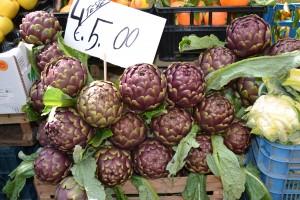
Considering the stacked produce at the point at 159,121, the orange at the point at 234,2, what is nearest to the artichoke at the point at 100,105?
the stacked produce at the point at 159,121

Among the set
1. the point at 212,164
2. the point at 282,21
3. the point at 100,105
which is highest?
the point at 282,21

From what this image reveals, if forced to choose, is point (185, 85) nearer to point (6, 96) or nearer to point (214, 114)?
point (214, 114)

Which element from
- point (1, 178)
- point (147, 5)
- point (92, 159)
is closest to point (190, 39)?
point (147, 5)

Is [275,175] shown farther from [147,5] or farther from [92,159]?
[147,5]

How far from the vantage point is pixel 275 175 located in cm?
122

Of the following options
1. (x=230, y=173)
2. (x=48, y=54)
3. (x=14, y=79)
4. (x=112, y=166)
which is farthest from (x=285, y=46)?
(x=14, y=79)

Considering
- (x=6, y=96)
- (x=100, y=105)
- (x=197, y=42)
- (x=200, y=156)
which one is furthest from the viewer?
(x=6, y=96)

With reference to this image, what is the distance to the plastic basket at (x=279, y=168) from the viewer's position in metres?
1.18


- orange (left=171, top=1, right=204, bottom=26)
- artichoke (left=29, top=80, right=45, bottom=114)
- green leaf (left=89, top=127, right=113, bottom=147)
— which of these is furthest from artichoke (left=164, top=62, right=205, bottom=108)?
artichoke (left=29, top=80, right=45, bottom=114)

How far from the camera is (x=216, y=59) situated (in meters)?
1.33

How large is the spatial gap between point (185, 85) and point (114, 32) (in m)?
0.33

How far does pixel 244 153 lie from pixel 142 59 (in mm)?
459

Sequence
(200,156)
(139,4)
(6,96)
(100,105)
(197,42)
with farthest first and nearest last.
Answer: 1. (139,4)
2. (6,96)
3. (197,42)
4. (200,156)
5. (100,105)

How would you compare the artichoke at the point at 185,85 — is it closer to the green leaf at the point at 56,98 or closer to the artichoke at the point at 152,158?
the artichoke at the point at 152,158
